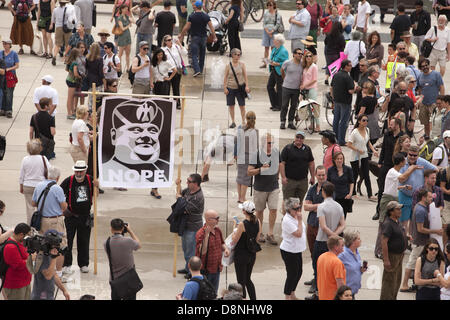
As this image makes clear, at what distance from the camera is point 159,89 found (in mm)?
17562

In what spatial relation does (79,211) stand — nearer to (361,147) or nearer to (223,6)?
(361,147)

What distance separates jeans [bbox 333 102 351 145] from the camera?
16859mm

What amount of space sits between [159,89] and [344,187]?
6.05m

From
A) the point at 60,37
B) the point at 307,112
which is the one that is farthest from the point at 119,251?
the point at 60,37

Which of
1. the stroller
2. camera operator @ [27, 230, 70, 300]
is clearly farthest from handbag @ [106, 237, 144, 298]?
the stroller

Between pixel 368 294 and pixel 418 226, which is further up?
pixel 418 226

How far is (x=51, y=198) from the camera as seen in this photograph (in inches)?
459

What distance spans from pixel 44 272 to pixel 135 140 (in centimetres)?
249

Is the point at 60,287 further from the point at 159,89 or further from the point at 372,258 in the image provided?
the point at 159,89

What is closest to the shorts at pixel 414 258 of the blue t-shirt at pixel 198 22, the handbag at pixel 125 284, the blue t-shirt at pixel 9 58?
the handbag at pixel 125 284

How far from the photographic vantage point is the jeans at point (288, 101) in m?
17.6

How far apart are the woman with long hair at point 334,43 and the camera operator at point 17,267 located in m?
11.7

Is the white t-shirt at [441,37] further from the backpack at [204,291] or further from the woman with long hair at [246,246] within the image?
the backpack at [204,291]

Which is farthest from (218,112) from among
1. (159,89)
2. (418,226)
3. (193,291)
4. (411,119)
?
(193,291)
